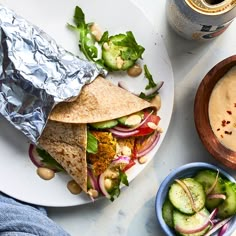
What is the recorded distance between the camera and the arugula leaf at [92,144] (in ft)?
6.72

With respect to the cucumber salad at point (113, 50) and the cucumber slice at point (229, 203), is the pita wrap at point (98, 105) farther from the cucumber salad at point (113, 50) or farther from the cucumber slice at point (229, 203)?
the cucumber slice at point (229, 203)

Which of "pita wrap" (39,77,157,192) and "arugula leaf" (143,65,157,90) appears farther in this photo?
"arugula leaf" (143,65,157,90)

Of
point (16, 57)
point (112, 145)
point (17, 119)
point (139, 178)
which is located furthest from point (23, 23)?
point (139, 178)

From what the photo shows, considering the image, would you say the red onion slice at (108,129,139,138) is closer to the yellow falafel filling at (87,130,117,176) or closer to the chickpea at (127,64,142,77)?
the yellow falafel filling at (87,130,117,176)

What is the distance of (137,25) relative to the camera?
215 centimetres

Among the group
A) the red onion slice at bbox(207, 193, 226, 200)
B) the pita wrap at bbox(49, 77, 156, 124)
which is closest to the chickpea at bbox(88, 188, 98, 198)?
the pita wrap at bbox(49, 77, 156, 124)

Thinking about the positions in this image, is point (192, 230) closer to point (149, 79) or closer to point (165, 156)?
point (165, 156)

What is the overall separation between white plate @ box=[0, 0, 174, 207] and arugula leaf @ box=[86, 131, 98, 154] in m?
0.15

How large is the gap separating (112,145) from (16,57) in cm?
37

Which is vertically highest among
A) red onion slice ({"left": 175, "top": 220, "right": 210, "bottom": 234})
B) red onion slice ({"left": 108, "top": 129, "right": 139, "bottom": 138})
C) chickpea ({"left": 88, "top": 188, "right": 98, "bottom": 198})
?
red onion slice ({"left": 108, "top": 129, "right": 139, "bottom": 138})

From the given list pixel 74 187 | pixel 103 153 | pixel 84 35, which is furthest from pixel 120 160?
pixel 84 35

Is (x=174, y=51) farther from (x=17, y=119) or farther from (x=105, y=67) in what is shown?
(x=17, y=119)

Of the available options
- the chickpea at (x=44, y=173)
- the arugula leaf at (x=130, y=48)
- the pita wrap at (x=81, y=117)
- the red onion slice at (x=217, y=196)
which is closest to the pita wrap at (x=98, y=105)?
the pita wrap at (x=81, y=117)

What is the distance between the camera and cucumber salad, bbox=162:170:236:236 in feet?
6.90
